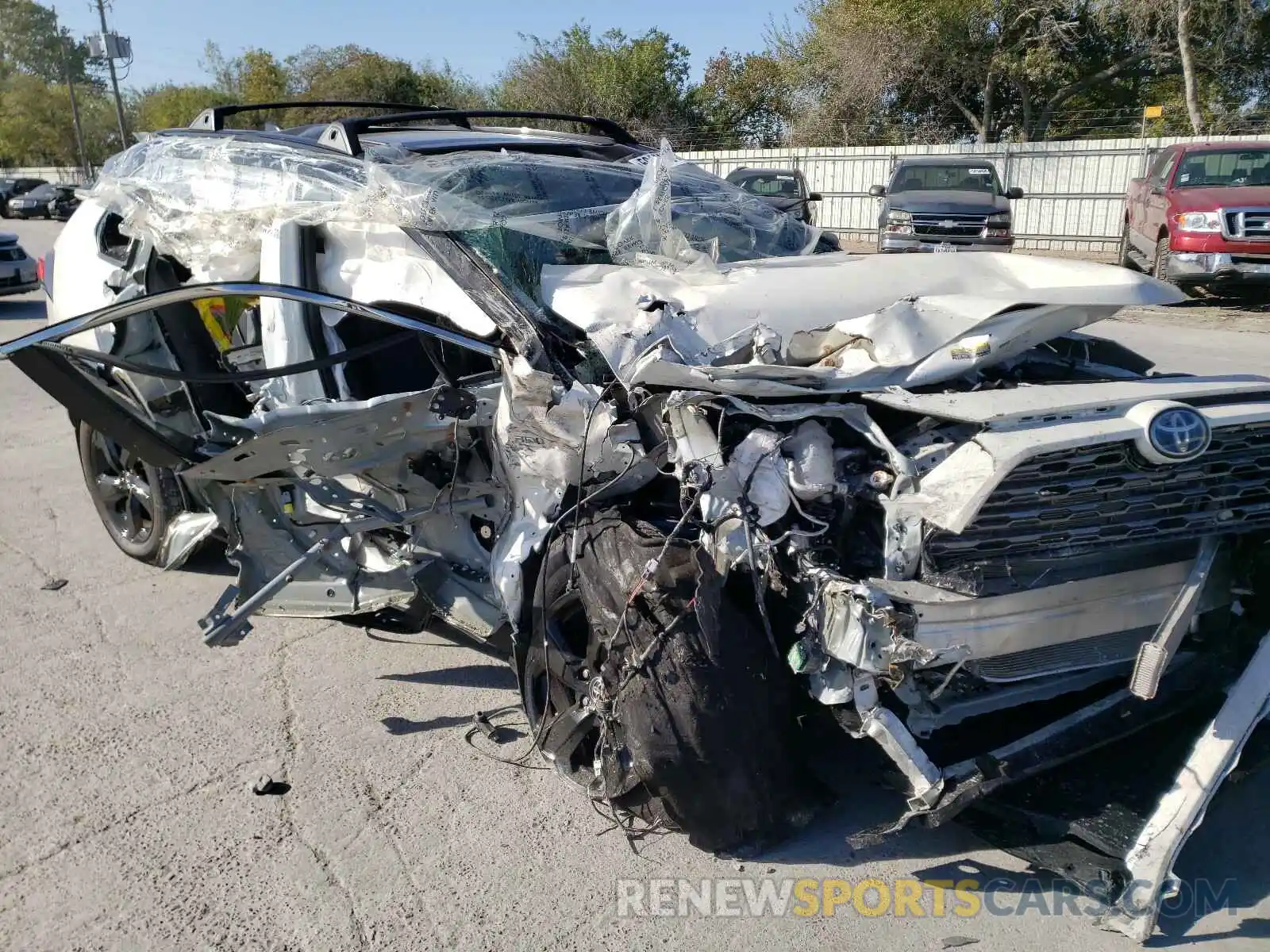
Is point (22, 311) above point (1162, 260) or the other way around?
the other way around

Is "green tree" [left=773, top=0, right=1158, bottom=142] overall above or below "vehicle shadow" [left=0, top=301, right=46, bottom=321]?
above

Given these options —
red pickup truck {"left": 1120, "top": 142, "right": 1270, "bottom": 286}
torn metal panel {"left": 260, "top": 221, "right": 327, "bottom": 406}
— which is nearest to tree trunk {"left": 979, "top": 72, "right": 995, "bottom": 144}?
red pickup truck {"left": 1120, "top": 142, "right": 1270, "bottom": 286}

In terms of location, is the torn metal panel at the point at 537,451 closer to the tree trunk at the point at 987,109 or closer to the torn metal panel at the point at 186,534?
the torn metal panel at the point at 186,534

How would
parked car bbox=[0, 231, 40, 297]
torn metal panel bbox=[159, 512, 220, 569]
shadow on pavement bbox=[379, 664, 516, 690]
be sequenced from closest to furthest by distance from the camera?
shadow on pavement bbox=[379, 664, 516, 690]
torn metal panel bbox=[159, 512, 220, 569]
parked car bbox=[0, 231, 40, 297]

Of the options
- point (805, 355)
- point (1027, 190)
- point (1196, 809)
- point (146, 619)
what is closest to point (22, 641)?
point (146, 619)

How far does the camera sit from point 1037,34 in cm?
2550

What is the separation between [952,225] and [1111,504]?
12.7 m

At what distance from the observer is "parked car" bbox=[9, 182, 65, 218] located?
34500mm

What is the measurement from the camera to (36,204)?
34.5 m

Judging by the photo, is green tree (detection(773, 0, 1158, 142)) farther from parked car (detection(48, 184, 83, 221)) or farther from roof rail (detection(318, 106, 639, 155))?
parked car (detection(48, 184, 83, 221))

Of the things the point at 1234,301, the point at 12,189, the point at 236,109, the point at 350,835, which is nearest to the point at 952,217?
the point at 1234,301

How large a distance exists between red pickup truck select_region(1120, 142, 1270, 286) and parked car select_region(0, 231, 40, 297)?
15622 mm

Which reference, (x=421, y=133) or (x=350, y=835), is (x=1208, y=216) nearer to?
(x=421, y=133)

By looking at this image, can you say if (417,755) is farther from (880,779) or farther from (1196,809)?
(1196,809)
